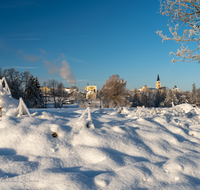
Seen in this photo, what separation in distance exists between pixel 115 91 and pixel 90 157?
74.0 feet

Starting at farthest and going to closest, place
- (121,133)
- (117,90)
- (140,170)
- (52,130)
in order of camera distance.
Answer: (117,90) → (121,133) → (52,130) → (140,170)

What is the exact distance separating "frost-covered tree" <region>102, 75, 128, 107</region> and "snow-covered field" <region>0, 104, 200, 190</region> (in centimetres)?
2083

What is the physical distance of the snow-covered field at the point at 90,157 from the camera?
1.84 meters

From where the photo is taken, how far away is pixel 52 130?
9.43 ft

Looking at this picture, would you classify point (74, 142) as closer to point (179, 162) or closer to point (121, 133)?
point (121, 133)

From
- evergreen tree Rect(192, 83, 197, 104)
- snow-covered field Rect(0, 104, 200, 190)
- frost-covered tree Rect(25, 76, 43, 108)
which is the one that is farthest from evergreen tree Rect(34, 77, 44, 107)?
evergreen tree Rect(192, 83, 197, 104)

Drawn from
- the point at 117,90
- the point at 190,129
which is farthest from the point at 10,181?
the point at 117,90

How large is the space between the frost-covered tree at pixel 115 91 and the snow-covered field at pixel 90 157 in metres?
20.8

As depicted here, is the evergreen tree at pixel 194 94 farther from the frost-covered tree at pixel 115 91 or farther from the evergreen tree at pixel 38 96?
the evergreen tree at pixel 38 96

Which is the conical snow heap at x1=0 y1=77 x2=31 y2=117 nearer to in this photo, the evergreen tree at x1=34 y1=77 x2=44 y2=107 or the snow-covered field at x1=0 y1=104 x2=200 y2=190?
the snow-covered field at x1=0 y1=104 x2=200 y2=190

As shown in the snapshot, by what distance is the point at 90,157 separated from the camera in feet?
7.86

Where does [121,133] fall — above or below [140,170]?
above

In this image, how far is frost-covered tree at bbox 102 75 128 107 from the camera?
24.4 meters

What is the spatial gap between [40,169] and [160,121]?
3.62m
